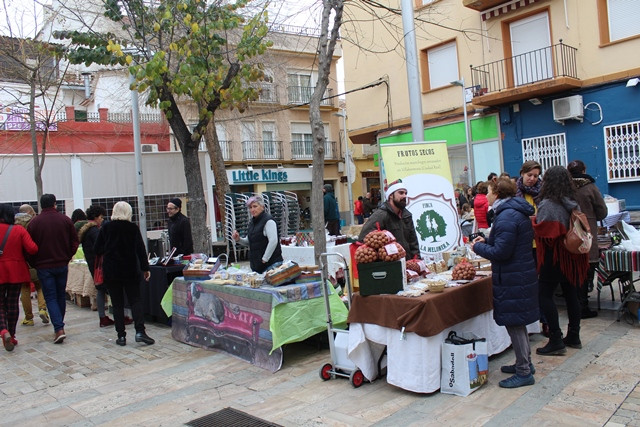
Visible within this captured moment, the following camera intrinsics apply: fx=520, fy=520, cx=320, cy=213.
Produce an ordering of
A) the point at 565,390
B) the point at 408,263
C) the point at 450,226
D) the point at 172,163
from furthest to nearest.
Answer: the point at 172,163
the point at 450,226
the point at 408,263
the point at 565,390

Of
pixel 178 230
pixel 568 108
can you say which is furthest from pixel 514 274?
pixel 568 108

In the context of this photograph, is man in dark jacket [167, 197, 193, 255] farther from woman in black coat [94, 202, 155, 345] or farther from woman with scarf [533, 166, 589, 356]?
woman with scarf [533, 166, 589, 356]

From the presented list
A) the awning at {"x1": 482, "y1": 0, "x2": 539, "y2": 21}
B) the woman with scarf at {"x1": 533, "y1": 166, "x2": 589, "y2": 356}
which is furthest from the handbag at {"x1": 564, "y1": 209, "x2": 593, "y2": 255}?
the awning at {"x1": 482, "y1": 0, "x2": 539, "y2": 21}

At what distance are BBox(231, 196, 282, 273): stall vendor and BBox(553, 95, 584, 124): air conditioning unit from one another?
10.6 meters

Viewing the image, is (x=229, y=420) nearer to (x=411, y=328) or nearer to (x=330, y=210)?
(x=411, y=328)

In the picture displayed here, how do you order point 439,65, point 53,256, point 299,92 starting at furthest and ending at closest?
point 299,92 → point 439,65 → point 53,256

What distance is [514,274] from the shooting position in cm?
417

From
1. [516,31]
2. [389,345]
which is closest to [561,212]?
[389,345]

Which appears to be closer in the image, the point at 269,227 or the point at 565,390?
the point at 565,390

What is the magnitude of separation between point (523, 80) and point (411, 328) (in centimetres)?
1283

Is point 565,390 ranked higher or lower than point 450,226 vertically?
lower

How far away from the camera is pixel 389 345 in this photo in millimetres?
4348

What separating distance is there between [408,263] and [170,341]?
137 inches

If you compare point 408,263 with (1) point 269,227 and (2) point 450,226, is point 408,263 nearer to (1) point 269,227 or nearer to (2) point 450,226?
(1) point 269,227
